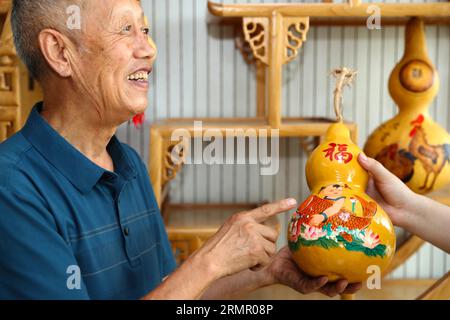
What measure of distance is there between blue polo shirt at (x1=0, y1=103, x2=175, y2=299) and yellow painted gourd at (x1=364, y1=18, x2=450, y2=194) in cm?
79

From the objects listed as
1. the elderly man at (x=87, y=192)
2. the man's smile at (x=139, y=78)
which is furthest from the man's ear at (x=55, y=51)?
the man's smile at (x=139, y=78)

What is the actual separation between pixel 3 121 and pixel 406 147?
113cm

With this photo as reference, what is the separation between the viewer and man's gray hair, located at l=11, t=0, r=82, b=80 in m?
0.93

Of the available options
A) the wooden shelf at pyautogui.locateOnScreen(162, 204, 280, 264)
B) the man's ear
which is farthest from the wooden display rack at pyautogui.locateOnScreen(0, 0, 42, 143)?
the man's ear

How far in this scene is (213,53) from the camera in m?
1.96

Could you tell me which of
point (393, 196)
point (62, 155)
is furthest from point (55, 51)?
point (393, 196)

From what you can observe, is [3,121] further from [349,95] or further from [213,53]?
[349,95]

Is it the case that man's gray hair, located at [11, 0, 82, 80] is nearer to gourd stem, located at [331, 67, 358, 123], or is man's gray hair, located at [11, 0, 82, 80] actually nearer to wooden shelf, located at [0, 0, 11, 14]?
gourd stem, located at [331, 67, 358, 123]

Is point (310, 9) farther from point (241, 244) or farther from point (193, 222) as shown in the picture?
point (241, 244)

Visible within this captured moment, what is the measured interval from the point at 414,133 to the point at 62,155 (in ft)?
3.49

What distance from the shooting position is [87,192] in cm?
95

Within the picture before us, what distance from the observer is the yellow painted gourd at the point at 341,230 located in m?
0.90

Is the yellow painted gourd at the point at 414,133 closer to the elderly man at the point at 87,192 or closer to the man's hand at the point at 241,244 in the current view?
the elderly man at the point at 87,192

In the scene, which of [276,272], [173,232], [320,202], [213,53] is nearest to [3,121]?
[173,232]
